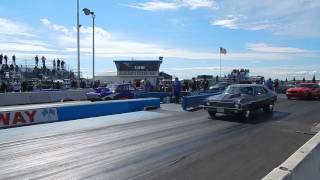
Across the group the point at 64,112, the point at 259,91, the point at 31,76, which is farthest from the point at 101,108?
the point at 31,76

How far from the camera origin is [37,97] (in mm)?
29797

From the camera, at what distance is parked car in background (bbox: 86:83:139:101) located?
1089 inches

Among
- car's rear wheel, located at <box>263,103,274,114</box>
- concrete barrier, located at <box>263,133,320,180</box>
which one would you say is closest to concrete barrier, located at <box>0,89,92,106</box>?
car's rear wheel, located at <box>263,103,274,114</box>

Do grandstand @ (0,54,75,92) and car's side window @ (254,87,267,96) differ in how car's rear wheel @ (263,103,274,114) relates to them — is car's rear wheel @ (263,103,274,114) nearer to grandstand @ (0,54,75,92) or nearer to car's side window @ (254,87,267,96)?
car's side window @ (254,87,267,96)

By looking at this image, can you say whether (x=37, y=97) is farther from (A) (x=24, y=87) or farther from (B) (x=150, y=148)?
(B) (x=150, y=148)

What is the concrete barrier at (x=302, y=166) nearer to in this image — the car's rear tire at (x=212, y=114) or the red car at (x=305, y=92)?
the car's rear tire at (x=212, y=114)

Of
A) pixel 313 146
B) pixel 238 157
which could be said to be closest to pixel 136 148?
pixel 238 157

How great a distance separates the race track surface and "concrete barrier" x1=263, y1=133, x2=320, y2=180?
170 centimetres

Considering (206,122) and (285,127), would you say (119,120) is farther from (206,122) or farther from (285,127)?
(285,127)

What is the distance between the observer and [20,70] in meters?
43.8

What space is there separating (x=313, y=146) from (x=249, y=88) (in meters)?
12.3

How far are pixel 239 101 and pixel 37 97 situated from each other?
17490mm

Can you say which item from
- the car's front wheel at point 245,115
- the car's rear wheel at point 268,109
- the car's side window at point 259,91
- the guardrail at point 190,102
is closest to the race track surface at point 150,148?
the car's front wheel at point 245,115

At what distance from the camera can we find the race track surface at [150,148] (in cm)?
794
